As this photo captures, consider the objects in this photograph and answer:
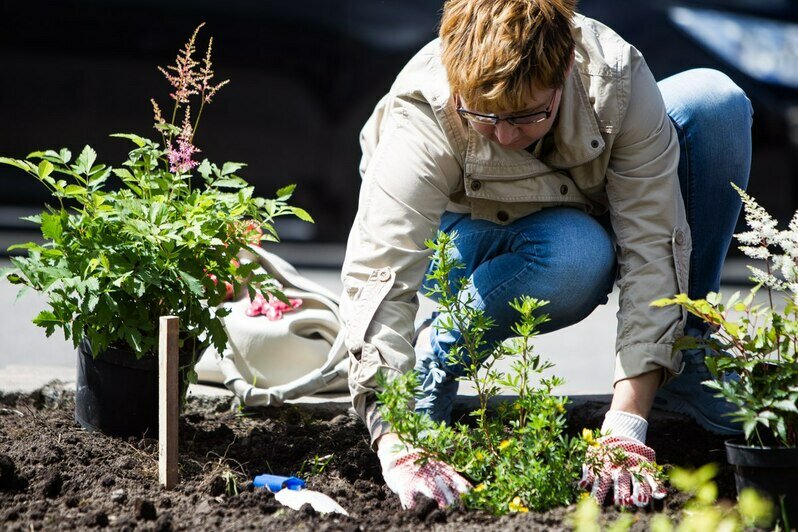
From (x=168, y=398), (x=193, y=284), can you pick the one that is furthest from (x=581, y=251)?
(x=168, y=398)

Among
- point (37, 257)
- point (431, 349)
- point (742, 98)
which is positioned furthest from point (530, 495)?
point (742, 98)

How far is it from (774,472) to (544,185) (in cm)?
99

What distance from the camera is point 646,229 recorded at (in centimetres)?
240

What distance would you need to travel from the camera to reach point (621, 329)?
234 cm

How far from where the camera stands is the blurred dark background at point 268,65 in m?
5.65

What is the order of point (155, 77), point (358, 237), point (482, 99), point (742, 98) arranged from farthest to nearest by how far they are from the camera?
point (155, 77) < point (742, 98) < point (358, 237) < point (482, 99)

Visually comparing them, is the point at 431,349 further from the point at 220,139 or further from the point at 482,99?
the point at 220,139

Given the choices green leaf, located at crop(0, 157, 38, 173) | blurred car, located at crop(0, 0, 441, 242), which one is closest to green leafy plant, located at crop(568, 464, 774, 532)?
green leaf, located at crop(0, 157, 38, 173)

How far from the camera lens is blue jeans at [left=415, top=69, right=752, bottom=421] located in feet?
8.56

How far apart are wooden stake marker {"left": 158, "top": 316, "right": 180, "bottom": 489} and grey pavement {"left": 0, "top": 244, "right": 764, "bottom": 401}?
87 cm

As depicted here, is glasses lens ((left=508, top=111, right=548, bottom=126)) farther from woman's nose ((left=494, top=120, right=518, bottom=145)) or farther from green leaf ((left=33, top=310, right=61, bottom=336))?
green leaf ((left=33, top=310, right=61, bottom=336))

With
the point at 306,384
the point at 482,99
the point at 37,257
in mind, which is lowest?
the point at 306,384

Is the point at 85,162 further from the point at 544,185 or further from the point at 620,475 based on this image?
the point at 620,475

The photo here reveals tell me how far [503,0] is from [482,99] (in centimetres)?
25
